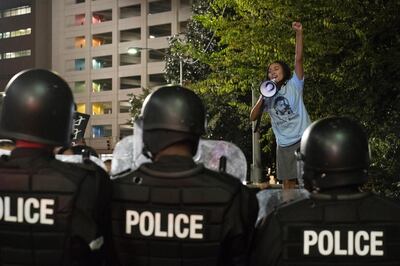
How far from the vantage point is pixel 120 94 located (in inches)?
2773

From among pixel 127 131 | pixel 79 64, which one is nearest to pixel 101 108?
pixel 79 64

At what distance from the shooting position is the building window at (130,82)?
2773 inches

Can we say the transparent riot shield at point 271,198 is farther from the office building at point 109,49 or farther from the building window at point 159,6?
the building window at point 159,6

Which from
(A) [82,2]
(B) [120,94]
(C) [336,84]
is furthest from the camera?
(A) [82,2]

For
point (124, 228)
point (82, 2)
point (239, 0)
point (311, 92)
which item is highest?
point (82, 2)

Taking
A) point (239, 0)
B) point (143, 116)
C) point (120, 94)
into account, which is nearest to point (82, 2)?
point (120, 94)

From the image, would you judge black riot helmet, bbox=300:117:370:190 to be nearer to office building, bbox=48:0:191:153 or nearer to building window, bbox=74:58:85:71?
office building, bbox=48:0:191:153

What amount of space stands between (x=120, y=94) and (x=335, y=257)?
226 ft

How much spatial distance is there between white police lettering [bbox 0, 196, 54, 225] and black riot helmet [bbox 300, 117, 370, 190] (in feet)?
4.26

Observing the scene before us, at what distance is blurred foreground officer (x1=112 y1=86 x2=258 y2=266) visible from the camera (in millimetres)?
2674

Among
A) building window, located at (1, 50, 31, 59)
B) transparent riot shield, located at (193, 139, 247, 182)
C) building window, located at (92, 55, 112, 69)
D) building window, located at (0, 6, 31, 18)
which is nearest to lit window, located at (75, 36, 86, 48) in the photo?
building window, located at (92, 55, 112, 69)

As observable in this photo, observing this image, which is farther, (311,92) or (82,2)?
(82,2)

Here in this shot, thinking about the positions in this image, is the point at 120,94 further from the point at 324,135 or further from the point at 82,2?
the point at 324,135

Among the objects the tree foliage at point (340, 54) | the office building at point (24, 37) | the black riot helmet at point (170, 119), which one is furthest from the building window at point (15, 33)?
the black riot helmet at point (170, 119)
